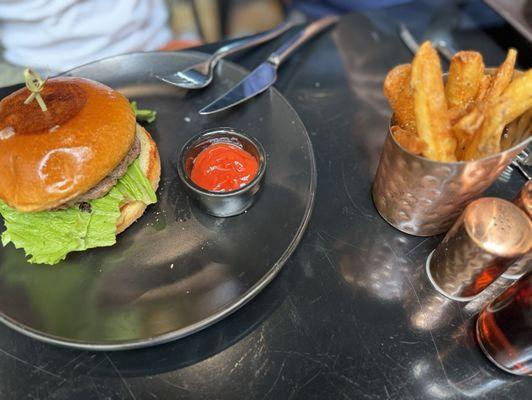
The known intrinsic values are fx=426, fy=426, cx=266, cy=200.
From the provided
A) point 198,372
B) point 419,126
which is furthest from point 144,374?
point 419,126

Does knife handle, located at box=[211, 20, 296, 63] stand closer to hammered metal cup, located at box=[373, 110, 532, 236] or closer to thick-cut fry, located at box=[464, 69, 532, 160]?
hammered metal cup, located at box=[373, 110, 532, 236]

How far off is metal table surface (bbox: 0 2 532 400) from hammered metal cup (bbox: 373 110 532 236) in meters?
0.12

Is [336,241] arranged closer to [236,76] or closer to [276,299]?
[276,299]

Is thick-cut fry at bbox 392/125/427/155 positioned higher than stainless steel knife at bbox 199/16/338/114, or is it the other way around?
thick-cut fry at bbox 392/125/427/155

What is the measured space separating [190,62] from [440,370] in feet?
6.37

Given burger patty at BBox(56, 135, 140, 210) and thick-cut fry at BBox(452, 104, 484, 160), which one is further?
burger patty at BBox(56, 135, 140, 210)

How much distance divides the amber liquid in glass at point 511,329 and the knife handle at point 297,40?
166 centimetres

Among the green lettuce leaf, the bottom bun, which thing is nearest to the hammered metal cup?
the bottom bun

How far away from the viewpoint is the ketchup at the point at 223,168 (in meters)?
1.83

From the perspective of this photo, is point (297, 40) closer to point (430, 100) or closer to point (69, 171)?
point (430, 100)

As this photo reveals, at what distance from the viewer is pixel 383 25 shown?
9.39ft

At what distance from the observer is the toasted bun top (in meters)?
1.59

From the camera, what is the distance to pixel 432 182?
1.50 m

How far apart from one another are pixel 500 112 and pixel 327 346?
0.97 m
